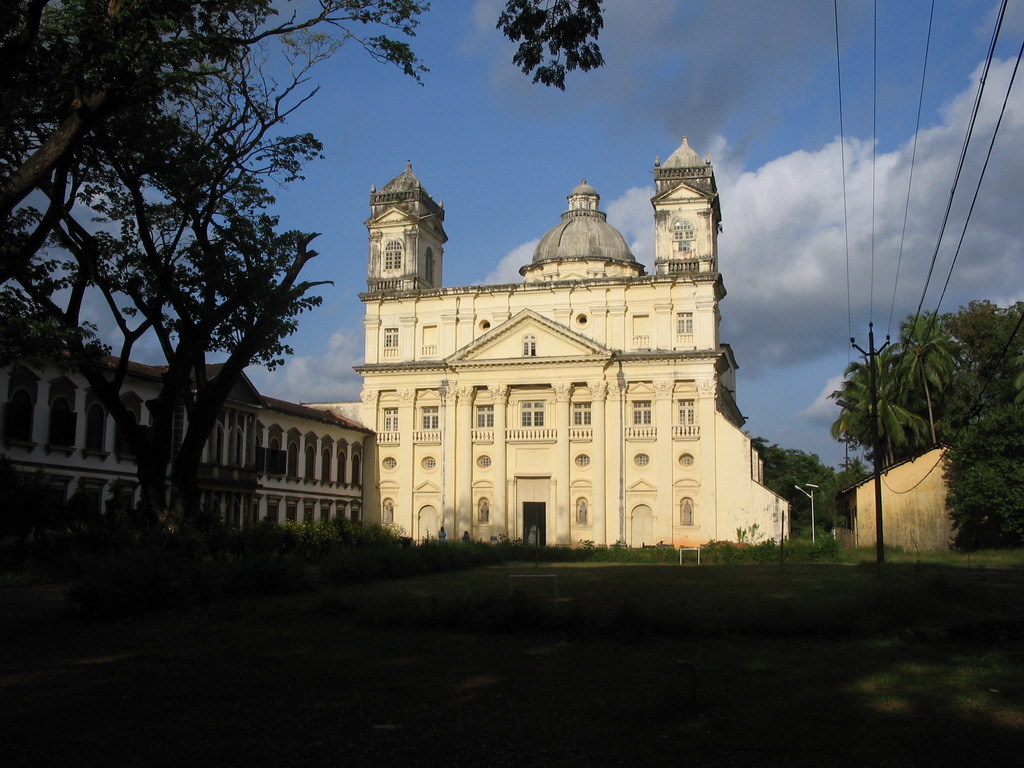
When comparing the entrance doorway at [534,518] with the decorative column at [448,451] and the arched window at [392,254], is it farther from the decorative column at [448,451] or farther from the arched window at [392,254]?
the arched window at [392,254]

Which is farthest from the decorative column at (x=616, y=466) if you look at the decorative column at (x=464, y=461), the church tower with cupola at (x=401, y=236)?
the church tower with cupola at (x=401, y=236)

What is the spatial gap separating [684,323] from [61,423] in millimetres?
28883

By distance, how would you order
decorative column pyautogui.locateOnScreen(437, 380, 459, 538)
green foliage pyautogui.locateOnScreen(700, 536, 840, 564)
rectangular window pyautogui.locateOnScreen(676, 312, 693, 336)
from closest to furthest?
green foliage pyautogui.locateOnScreen(700, 536, 840, 564) → rectangular window pyautogui.locateOnScreen(676, 312, 693, 336) → decorative column pyautogui.locateOnScreen(437, 380, 459, 538)

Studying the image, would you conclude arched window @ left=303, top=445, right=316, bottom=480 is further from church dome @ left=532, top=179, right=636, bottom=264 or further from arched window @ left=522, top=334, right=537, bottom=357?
church dome @ left=532, top=179, right=636, bottom=264

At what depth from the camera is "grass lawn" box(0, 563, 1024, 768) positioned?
798cm

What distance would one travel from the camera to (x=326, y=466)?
169 ft

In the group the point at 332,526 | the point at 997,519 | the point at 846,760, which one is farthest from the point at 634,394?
the point at 846,760

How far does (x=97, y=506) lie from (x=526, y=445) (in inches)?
881

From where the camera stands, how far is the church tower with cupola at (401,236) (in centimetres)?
5447

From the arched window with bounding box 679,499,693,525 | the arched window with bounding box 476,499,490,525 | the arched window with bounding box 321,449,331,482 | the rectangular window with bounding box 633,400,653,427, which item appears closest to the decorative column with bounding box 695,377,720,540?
the arched window with bounding box 679,499,693,525

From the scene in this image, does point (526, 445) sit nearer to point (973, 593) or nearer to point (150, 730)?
point (973, 593)

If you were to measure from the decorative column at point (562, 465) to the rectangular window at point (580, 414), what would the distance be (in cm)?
59

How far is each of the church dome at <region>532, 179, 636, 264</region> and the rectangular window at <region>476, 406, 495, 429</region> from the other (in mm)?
9590

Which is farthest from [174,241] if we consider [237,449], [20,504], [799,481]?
[799,481]
